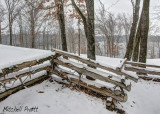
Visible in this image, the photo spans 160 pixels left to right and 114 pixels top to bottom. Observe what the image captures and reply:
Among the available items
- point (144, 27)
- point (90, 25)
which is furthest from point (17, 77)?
point (144, 27)

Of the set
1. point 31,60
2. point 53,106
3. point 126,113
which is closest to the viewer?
point 53,106

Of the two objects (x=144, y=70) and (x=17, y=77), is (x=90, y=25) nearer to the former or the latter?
(x=17, y=77)

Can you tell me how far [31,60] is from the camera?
3.67 meters

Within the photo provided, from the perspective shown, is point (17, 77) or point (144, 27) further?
point (144, 27)

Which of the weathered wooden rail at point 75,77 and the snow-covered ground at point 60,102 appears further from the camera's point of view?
the weathered wooden rail at point 75,77

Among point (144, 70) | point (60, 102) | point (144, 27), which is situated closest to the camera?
point (60, 102)

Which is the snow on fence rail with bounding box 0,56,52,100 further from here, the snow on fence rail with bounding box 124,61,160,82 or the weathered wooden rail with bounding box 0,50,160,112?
the snow on fence rail with bounding box 124,61,160,82

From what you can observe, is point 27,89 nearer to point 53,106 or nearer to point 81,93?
point 53,106

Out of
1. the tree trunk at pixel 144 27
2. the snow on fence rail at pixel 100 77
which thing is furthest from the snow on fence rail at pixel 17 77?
the tree trunk at pixel 144 27

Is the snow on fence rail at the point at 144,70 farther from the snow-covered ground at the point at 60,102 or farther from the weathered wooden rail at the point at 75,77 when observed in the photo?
the weathered wooden rail at the point at 75,77

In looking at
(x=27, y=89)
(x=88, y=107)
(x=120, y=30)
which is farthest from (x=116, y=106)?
→ (x=120, y=30)

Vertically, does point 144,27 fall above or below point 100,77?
above

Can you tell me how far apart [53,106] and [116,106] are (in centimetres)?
208

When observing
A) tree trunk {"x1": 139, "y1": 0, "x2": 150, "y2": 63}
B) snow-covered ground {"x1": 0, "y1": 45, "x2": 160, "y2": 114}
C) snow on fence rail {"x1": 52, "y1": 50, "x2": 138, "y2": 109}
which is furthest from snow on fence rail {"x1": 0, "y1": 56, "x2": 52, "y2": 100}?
tree trunk {"x1": 139, "y1": 0, "x2": 150, "y2": 63}
